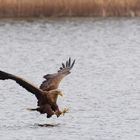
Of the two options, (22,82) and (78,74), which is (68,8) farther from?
(22,82)

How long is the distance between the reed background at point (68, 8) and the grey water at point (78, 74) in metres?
0.44

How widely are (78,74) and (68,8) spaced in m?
7.70

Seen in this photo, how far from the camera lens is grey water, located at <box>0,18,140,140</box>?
45.0ft

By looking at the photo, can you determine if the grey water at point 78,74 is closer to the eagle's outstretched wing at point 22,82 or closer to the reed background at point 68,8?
the reed background at point 68,8

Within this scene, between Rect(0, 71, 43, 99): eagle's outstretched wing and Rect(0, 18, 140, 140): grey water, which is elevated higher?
Rect(0, 71, 43, 99): eagle's outstretched wing

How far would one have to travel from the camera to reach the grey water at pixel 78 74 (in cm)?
1373

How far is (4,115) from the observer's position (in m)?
14.6

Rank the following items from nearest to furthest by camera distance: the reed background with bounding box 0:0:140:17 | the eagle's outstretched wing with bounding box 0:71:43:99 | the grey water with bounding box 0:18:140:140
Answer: the eagle's outstretched wing with bounding box 0:71:43:99 < the grey water with bounding box 0:18:140:140 < the reed background with bounding box 0:0:140:17

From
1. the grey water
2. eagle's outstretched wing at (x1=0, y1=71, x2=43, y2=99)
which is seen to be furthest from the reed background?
eagle's outstretched wing at (x1=0, y1=71, x2=43, y2=99)

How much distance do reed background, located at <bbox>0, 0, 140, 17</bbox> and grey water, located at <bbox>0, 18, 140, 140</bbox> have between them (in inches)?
17.3

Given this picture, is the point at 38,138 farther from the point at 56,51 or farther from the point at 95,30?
the point at 95,30

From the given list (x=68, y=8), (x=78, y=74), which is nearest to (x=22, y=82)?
(x=78, y=74)

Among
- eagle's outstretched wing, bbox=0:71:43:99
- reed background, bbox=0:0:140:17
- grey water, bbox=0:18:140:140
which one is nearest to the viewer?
eagle's outstretched wing, bbox=0:71:43:99

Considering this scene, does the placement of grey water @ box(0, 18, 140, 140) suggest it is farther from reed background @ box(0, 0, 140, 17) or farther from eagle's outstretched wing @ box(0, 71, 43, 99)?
eagle's outstretched wing @ box(0, 71, 43, 99)
